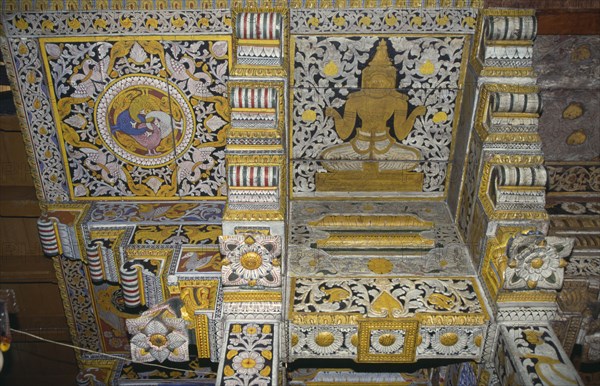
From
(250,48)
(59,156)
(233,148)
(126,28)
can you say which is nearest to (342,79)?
(250,48)

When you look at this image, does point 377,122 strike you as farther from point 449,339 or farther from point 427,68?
point 449,339

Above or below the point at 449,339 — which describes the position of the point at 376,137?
above

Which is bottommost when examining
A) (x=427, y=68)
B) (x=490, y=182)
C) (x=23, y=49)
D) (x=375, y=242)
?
(x=375, y=242)

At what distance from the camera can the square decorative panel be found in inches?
170

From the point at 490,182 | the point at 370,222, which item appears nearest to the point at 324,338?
the point at 370,222

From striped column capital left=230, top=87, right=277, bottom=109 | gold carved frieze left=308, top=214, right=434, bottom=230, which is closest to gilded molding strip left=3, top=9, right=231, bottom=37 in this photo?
striped column capital left=230, top=87, right=277, bottom=109

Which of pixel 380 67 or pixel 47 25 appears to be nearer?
pixel 47 25

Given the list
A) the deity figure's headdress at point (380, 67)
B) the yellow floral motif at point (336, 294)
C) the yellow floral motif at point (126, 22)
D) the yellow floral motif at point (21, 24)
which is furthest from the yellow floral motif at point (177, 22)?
the yellow floral motif at point (336, 294)

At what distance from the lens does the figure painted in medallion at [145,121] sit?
14.7ft

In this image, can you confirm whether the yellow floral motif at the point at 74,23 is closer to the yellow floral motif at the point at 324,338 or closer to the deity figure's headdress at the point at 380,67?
the deity figure's headdress at the point at 380,67

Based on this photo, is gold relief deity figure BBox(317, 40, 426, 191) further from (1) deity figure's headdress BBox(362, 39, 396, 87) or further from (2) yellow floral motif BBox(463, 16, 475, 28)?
(2) yellow floral motif BBox(463, 16, 475, 28)

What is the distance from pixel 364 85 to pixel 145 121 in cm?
164

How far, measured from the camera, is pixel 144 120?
180 inches

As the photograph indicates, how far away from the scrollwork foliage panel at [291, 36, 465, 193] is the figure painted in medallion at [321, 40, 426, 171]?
18mm
